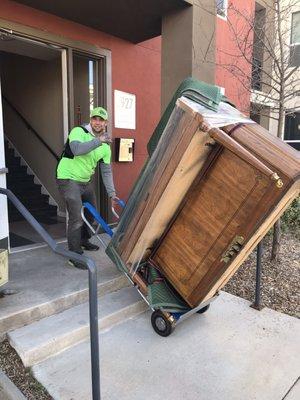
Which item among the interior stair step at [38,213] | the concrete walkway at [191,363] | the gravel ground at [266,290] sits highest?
the interior stair step at [38,213]

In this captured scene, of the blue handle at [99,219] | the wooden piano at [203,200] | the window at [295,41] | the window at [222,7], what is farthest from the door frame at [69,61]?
A: the window at [295,41]

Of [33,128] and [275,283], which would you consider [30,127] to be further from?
[275,283]

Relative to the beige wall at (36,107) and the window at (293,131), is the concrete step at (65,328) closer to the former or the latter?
the beige wall at (36,107)

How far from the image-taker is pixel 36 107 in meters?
6.26

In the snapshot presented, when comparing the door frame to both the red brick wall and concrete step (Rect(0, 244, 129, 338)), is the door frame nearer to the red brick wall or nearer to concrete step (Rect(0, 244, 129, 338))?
the red brick wall

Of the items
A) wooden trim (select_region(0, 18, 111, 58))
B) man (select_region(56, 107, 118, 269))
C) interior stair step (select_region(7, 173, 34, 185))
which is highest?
wooden trim (select_region(0, 18, 111, 58))

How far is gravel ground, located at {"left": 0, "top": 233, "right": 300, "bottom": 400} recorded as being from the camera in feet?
7.71

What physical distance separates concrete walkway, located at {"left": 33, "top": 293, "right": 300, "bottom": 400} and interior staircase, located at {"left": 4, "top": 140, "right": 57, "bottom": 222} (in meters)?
3.41

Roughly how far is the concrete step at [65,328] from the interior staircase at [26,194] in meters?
2.92

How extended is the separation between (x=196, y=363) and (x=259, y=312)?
1052 mm

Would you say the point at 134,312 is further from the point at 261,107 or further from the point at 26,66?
the point at 26,66

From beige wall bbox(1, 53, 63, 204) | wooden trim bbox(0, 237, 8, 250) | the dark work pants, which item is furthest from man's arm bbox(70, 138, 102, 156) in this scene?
beige wall bbox(1, 53, 63, 204)

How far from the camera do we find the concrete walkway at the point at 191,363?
2326mm

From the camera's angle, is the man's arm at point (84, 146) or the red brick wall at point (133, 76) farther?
the red brick wall at point (133, 76)
